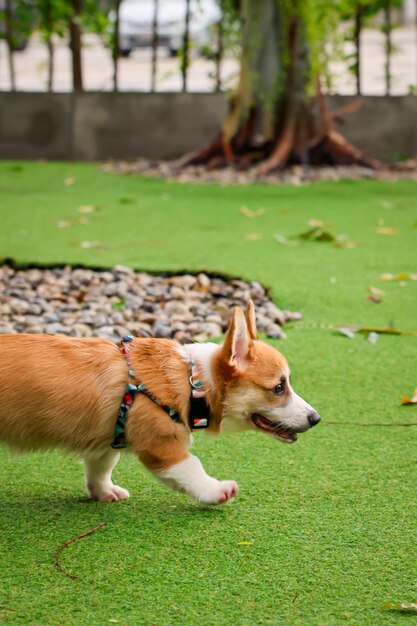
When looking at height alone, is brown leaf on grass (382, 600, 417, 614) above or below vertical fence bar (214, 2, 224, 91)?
below

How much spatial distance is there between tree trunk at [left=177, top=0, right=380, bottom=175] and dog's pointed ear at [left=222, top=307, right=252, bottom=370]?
6.93m

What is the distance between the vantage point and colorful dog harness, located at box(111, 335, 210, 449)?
8.93ft

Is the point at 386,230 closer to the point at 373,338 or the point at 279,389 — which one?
the point at 373,338

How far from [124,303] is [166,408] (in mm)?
2309

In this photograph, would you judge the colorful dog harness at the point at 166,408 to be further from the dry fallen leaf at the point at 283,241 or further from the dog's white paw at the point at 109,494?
the dry fallen leaf at the point at 283,241

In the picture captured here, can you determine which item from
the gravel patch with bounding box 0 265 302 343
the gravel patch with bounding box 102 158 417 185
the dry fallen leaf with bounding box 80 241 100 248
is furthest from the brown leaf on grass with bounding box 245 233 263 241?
the gravel patch with bounding box 102 158 417 185

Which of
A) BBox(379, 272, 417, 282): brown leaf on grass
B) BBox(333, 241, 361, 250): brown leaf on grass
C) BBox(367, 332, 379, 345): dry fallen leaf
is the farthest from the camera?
BBox(333, 241, 361, 250): brown leaf on grass

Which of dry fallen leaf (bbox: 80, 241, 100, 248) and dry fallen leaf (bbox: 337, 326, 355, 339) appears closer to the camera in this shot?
dry fallen leaf (bbox: 337, 326, 355, 339)

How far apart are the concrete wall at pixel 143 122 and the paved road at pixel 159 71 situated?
1.98 ft

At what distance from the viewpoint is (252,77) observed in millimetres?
9844

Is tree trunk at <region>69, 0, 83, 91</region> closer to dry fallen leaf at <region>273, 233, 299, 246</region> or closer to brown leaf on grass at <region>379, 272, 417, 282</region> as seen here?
dry fallen leaf at <region>273, 233, 299, 246</region>

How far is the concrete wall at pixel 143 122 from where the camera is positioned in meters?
10.9

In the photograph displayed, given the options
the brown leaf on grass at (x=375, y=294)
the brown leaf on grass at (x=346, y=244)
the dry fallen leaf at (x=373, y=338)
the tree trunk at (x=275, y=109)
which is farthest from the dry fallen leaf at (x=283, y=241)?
the tree trunk at (x=275, y=109)

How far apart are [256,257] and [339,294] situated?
99cm
